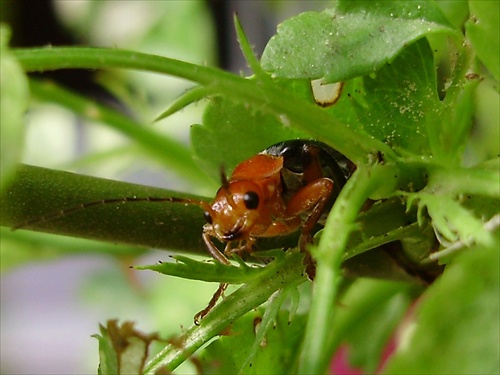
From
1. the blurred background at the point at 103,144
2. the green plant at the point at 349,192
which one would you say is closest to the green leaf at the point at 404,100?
the green plant at the point at 349,192

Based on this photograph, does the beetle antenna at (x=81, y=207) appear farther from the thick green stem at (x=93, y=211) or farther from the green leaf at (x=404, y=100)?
the green leaf at (x=404, y=100)

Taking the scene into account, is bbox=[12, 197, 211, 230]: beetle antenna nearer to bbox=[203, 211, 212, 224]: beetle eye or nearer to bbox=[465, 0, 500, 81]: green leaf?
bbox=[203, 211, 212, 224]: beetle eye

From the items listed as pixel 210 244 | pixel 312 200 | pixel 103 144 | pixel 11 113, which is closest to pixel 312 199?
pixel 312 200

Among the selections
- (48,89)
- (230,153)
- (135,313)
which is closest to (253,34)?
(135,313)

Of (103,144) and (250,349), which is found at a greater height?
(103,144)

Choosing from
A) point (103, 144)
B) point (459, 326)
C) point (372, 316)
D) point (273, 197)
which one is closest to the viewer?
point (459, 326)

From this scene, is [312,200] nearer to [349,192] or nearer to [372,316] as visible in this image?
[349,192]
